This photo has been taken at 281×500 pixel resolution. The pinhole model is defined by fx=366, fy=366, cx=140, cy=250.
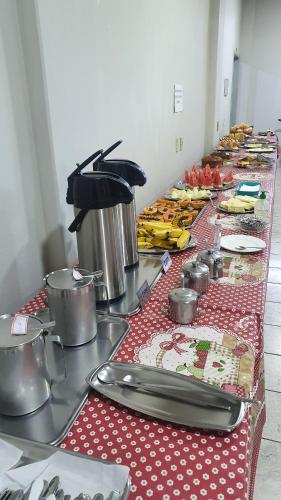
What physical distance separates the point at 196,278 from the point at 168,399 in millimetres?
344

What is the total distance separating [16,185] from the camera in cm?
84

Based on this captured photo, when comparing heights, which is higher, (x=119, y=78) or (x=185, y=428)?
(x=119, y=78)

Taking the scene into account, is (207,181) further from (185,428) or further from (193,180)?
(185,428)

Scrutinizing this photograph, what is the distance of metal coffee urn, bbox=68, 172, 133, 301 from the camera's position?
0.72 m

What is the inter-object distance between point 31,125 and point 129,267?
433 millimetres

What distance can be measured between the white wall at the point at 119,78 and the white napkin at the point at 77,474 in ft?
2.02

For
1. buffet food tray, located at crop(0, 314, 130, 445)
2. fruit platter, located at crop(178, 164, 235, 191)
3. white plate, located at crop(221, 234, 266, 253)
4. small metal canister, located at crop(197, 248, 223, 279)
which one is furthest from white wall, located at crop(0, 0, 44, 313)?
fruit platter, located at crop(178, 164, 235, 191)

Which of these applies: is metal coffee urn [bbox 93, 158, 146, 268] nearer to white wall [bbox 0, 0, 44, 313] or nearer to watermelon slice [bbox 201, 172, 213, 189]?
white wall [bbox 0, 0, 44, 313]

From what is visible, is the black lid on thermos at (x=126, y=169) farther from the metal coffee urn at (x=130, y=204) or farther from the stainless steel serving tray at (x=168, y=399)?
the stainless steel serving tray at (x=168, y=399)

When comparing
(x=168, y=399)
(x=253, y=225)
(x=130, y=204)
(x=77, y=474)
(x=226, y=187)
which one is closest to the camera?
(x=77, y=474)

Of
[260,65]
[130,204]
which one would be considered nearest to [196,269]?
[130,204]

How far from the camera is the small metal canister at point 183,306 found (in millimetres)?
735

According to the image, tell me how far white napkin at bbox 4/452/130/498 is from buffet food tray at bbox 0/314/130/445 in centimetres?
6

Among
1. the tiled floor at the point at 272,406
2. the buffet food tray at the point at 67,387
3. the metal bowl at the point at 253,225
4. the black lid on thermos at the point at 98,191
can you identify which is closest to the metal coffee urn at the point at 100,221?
the black lid on thermos at the point at 98,191
